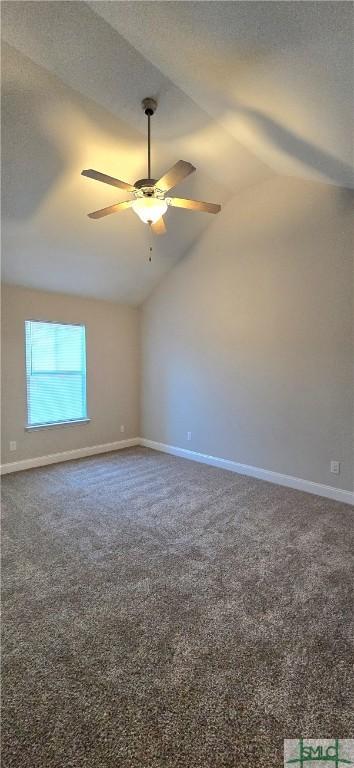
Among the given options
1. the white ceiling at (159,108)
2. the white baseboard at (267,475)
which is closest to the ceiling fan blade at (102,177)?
the white ceiling at (159,108)

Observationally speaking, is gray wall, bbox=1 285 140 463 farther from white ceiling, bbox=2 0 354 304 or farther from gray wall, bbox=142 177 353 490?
gray wall, bbox=142 177 353 490

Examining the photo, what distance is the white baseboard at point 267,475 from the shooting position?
3.56 meters

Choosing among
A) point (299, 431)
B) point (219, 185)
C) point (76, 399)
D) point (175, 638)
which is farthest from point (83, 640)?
point (219, 185)

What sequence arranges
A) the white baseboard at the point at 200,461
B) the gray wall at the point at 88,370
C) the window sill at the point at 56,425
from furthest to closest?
the window sill at the point at 56,425, the gray wall at the point at 88,370, the white baseboard at the point at 200,461

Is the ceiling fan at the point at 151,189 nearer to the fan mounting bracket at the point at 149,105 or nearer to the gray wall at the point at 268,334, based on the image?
the fan mounting bracket at the point at 149,105

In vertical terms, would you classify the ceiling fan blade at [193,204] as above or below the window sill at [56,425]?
above

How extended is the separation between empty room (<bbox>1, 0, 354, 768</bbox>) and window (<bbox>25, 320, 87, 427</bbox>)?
31mm

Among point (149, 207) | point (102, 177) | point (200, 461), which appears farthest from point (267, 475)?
point (102, 177)

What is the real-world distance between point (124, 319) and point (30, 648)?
451 cm

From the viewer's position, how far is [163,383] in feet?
17.6

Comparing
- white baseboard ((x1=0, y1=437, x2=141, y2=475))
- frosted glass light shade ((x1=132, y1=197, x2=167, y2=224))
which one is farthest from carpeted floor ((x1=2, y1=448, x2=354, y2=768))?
frosted glass light shade ((x1=132, y1=197, x2=167, y2=224))

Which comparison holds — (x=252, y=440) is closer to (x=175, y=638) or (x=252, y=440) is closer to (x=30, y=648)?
(x=175, y=638)

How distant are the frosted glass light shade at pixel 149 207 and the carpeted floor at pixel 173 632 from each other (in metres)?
2.46

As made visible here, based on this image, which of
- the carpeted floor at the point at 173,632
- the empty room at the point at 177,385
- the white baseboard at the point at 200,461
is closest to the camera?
the carpeted floor at the point at 173,632
